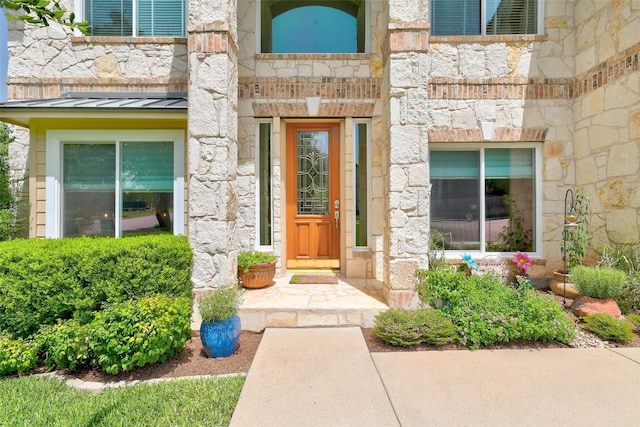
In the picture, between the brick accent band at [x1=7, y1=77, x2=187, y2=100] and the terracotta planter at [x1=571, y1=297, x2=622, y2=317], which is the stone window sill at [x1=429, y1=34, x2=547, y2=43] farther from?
the brick accent band at [x1=7, y1=77, x2=187, y2=100]

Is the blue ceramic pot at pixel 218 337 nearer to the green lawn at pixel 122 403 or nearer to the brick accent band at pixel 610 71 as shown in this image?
the green lawn at pixel 122 403

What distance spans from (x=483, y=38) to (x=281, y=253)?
195 inches

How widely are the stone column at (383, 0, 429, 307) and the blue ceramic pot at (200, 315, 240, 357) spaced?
203 cm

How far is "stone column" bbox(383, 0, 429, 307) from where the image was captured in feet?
13.4

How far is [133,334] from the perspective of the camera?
9.57ft

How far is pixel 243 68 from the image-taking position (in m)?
5.25

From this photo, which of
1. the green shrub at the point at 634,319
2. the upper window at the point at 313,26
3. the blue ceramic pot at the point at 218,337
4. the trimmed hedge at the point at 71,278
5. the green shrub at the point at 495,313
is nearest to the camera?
the trimmed hedge at the point at 71,278

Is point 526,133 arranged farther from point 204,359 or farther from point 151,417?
point 151,417

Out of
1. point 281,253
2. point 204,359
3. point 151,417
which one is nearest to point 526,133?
point 281,253

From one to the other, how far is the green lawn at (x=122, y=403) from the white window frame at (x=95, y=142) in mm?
2355

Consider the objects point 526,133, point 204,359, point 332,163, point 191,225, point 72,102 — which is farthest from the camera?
point 332,163

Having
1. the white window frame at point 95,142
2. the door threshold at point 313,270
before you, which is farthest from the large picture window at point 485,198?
the white window frame at point 95,142

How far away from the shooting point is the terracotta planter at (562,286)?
435cm

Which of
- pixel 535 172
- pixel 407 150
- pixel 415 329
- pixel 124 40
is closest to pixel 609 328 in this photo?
pixel 415 329
